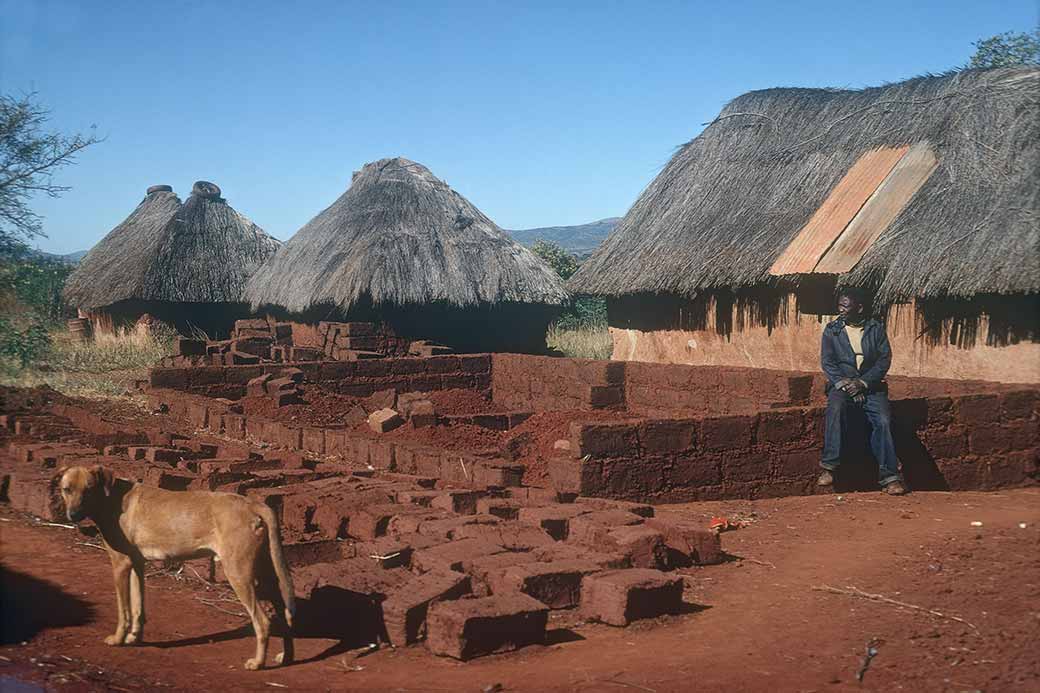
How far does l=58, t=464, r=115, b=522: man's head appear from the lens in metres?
4.83

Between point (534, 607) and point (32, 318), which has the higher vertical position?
point (32, 318)

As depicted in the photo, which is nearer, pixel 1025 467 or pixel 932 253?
pixel 1025 467

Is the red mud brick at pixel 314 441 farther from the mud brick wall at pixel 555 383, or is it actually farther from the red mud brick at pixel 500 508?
the red mud brick at pixel 500 508

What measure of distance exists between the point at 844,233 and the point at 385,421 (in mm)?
6334

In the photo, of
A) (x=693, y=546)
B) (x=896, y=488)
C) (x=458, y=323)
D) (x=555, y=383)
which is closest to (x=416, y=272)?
(x=458, y=323)

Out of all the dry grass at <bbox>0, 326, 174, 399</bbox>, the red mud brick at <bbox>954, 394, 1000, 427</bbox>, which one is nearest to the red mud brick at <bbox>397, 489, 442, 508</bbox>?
the red mud brick at <bbox>954, 394, 1000, 427</bbox>

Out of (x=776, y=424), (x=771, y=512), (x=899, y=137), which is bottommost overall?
(x=771, y=512)

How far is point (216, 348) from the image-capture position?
18109mm

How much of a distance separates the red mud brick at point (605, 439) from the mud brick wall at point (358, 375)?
7646 millimetres

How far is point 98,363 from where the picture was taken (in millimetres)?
19594

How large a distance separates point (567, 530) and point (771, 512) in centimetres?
208

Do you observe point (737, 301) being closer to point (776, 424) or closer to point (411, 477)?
point (776, 424)

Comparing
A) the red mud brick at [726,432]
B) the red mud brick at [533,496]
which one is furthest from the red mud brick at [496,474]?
the red mud brick at [726,432]

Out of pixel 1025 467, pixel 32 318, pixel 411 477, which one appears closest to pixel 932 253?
pixel 1025 467
